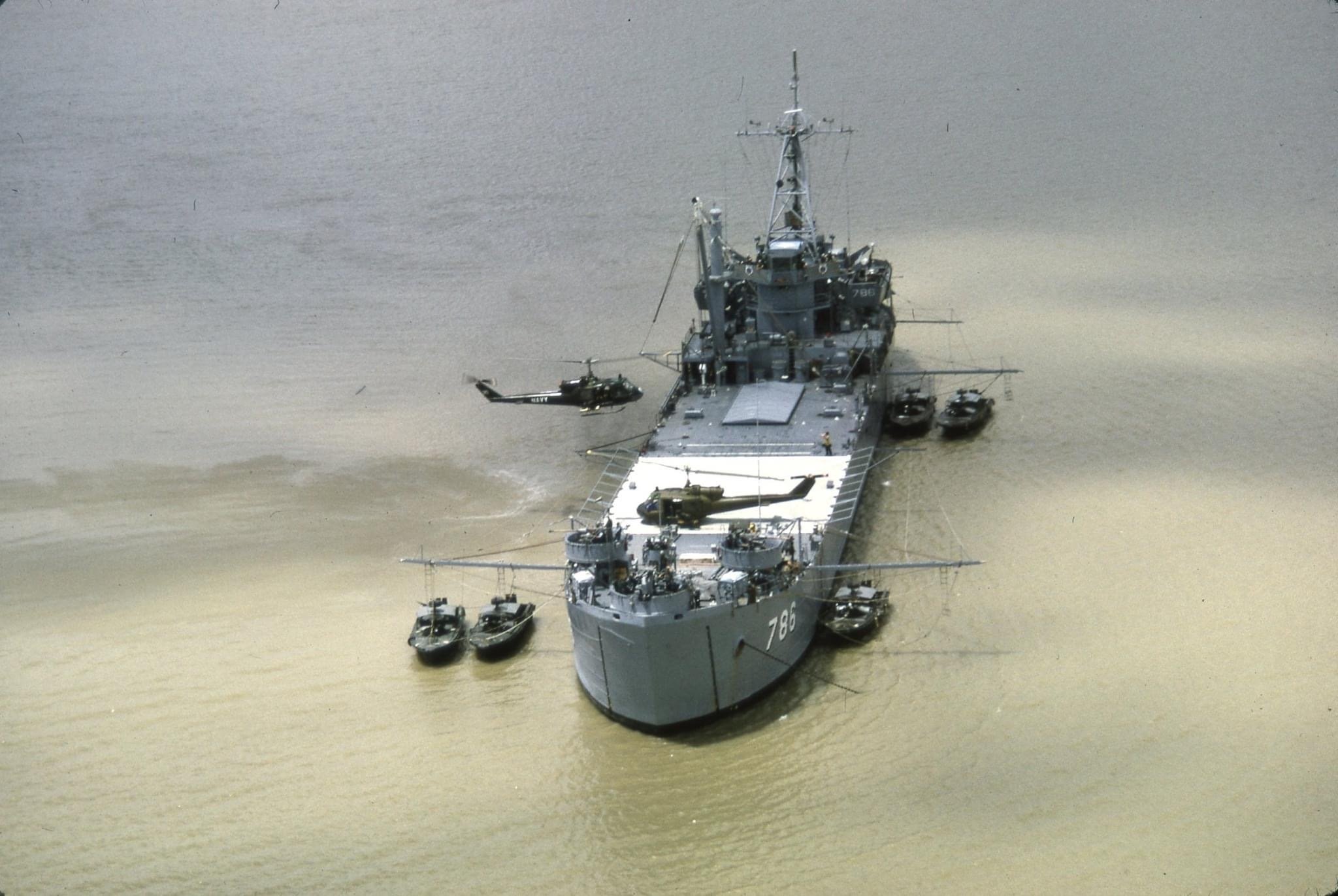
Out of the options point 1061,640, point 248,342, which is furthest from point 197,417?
point 1061,640

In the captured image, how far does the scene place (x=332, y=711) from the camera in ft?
109

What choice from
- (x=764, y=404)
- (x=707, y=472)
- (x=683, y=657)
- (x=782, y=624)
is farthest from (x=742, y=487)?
(x=683, y=657)

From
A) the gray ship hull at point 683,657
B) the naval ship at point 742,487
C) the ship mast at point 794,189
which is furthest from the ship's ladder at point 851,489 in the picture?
the ship mast at point 794,189

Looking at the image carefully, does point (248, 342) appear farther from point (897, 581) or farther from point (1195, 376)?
point (1195, 376)

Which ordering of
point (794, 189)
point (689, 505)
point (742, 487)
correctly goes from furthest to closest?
point (794, 189) < point (742, 487) < point (689, 505)

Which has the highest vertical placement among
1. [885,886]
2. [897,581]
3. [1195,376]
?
[1195,376]

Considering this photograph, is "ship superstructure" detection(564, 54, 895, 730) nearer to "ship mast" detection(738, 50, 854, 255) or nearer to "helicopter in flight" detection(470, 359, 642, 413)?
"ship mast" detection(738, 50, 854, 255)

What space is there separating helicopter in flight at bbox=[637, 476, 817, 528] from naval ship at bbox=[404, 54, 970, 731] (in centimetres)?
5

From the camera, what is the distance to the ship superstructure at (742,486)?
31141 millimetres

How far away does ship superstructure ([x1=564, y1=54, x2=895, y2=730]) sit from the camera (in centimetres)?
3114

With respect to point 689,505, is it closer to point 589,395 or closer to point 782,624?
point 782,624

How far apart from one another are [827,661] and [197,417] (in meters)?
25.0

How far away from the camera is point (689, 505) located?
3575 cm

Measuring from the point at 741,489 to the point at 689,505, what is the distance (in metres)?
2.79
